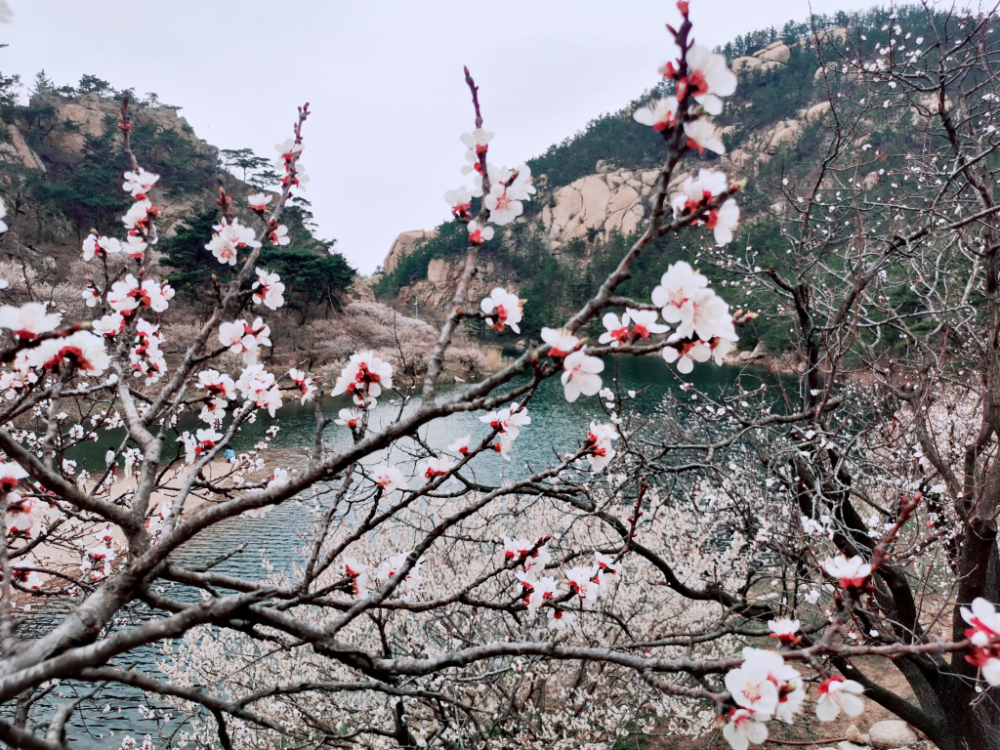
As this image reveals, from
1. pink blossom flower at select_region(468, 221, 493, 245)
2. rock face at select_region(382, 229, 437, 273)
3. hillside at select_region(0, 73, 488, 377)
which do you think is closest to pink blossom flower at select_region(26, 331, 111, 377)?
pink blossom flower at select_region(468, 221, 493, 245)

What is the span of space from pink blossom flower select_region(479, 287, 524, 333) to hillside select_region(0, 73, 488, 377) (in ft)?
52.1

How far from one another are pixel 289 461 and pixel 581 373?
45.1 ft

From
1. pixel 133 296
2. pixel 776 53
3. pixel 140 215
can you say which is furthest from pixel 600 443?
pixel 776 53

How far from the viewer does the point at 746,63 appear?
162ft

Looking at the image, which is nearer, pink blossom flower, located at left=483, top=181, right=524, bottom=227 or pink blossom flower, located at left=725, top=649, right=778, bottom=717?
pink blossom flower, located at left=725, top=649, right=778, bottom=717

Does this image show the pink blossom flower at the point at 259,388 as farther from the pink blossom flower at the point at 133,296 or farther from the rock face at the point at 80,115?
the rock face at the point at 80,115

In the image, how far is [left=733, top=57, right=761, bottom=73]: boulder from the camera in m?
48.9

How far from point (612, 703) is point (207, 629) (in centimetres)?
476

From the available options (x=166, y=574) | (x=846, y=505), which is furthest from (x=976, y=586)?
(x=166, y=574)

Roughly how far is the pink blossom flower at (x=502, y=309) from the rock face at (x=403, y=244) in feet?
196

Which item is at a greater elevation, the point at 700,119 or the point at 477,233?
the point at 477,233

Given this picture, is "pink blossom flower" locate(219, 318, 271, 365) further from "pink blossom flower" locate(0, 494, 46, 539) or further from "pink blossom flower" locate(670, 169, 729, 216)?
"pink blossom flower" locate(670, 169, 729, 216)

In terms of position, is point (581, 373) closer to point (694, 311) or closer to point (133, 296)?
point (694, 311)

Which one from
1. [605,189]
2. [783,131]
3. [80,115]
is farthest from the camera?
[605,189]
